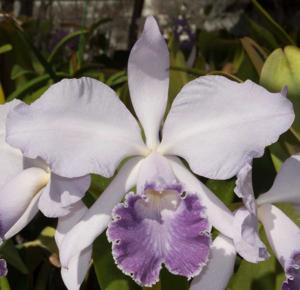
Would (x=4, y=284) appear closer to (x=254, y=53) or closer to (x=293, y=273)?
(x=293, y=273)

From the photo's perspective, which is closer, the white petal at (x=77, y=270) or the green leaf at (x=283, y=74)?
the white petal at (x=77, y=270)

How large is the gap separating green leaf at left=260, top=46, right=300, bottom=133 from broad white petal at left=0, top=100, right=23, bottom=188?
1.17 ft

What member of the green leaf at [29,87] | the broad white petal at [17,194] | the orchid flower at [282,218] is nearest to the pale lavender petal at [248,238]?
the orchid flower at [282,218]

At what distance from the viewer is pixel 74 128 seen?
0.66 metres

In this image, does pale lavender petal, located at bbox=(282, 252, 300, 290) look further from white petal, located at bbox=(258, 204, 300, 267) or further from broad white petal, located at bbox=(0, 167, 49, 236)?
broad white petal, located at bbox=(0, 167, 49, 236)

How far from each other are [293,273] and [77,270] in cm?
25

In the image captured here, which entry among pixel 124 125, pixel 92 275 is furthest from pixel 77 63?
pixel 124 125

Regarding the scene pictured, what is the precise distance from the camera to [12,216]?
0.68m

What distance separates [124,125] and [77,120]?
6 cm

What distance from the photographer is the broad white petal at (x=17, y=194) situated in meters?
0.68

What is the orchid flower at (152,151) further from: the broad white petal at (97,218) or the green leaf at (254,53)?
the green leaf at (254,53)

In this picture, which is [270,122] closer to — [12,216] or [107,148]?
[107,148]

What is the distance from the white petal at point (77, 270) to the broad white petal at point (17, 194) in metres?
0.09

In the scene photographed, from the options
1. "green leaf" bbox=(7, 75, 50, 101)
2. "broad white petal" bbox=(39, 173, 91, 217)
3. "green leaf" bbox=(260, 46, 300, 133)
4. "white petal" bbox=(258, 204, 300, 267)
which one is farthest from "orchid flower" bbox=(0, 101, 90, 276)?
"green leaf" bbox=(7, 75, 50, 101)
